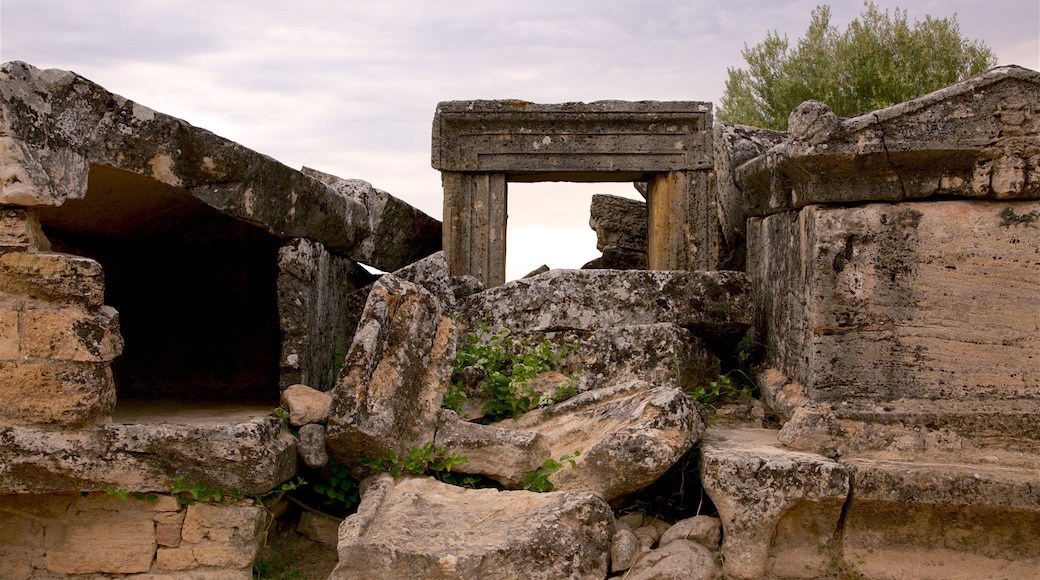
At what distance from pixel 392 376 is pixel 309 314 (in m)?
0.68

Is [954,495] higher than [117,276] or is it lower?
lower

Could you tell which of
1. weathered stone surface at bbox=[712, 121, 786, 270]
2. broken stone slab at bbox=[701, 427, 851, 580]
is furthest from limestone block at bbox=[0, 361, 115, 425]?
weathered stone surface at bbox=[712, 121, 786, 270]

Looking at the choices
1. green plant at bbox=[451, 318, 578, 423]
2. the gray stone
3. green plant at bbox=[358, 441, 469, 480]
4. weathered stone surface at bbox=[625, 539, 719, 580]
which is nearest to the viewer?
weathered stone surface at bbox=[625, 539, 719, 580]

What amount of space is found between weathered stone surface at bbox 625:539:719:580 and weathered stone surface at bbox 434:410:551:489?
2.03ft

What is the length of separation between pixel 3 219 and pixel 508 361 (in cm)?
242

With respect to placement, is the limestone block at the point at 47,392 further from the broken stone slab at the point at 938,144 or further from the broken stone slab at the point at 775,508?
the broken stone slab at the point at 938,144

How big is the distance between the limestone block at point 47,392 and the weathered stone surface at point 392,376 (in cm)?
92

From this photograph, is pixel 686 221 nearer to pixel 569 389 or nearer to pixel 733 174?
pixel 733 174

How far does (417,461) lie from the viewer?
394 centimetres

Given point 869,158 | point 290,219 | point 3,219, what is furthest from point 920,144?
point 3,219

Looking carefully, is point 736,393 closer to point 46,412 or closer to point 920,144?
point 920,144

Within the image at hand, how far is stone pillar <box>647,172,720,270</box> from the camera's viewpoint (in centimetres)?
716

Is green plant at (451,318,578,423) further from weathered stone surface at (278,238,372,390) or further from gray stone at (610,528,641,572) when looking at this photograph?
gray stone at (610,528,641,572)

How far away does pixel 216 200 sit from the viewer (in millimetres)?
3924
